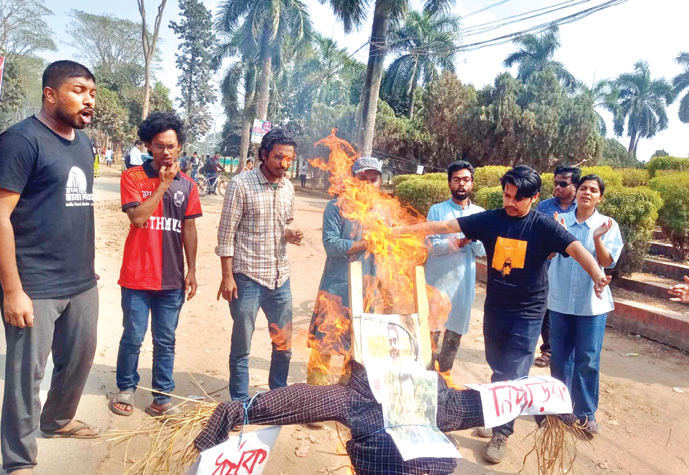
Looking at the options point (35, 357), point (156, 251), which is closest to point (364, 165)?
point (156, 251)

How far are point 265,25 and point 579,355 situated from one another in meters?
22.0

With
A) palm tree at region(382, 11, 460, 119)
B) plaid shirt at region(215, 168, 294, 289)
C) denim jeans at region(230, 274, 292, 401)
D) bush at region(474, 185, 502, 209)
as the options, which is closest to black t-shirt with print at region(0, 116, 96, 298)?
plaid shirt at region(215, 168, 294, 289)

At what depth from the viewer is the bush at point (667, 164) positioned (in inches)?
508

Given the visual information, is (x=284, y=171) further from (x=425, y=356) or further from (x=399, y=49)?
(x=399, y=49)

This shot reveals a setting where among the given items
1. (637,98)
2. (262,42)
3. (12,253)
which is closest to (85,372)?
(12,253)

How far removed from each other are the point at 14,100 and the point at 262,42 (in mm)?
Answer: 20950

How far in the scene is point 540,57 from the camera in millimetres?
41500

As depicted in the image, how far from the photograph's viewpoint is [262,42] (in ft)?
74.0

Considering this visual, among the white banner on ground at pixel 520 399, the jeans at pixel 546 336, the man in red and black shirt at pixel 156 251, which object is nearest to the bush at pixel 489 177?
the jeans at pixel 546 336

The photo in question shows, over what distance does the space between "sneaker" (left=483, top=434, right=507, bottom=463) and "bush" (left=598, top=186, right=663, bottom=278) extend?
17.0 ft

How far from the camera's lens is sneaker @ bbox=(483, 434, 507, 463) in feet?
11.3

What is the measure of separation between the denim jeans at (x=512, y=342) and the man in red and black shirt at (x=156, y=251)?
2.37 m

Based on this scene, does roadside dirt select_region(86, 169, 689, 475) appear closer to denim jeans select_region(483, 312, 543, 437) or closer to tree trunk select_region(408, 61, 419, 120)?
denim jeans select_region(483, 312, 543, 437)

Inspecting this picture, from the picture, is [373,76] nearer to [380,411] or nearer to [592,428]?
[592,428]
